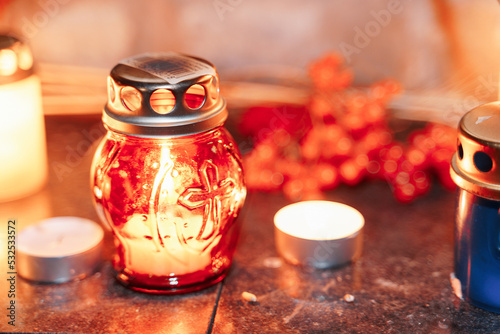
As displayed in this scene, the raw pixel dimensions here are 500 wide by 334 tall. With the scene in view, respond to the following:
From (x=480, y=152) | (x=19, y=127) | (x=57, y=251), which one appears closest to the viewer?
(x=480, y=152)

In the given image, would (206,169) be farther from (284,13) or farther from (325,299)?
(284,13)

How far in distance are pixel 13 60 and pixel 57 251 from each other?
27 cm

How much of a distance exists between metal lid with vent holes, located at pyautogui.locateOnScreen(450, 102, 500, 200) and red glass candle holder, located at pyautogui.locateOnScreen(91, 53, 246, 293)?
0.26 metres

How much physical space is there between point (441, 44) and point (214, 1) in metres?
0.42

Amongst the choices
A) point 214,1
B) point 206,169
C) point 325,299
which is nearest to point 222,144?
point 206,169

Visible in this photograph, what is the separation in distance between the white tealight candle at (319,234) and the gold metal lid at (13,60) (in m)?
0.41

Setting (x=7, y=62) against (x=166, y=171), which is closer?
(x=166, y=171)

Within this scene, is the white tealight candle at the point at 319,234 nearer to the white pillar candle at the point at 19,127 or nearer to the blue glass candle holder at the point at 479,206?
the blue glass candle holder at the point at 479,206

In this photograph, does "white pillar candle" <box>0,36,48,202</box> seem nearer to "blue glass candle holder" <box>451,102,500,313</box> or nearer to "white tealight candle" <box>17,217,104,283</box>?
"white tealight candle" <box>17,217,104,283</box>

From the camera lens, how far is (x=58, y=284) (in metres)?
0.81

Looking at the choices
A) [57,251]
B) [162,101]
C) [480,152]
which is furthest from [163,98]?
[480,152]

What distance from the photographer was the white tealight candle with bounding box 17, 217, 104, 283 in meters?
0.80

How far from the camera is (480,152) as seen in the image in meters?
0.68

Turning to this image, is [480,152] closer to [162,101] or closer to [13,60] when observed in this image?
[162,101]
